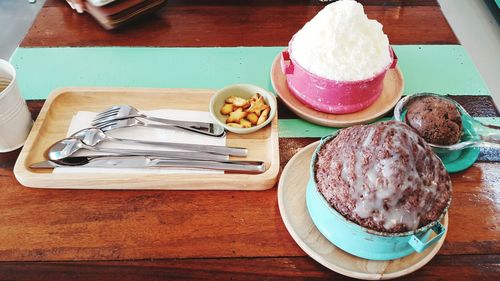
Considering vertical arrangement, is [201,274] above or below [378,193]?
below

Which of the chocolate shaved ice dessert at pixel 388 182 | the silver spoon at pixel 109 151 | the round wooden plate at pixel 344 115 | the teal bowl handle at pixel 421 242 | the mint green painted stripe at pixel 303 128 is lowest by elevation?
the mint green painted stripe at pixel 303 128

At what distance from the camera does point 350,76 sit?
1069mm

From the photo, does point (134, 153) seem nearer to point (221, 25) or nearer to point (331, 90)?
point (331, 90)

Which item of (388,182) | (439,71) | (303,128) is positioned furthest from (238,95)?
(439,71)

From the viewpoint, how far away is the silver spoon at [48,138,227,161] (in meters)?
1.01

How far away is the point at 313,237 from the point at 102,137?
22.1 inches

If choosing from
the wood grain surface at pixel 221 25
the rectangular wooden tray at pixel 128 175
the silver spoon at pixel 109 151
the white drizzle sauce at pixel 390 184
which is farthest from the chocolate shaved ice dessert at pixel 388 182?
the wood grain surface at pixel 221 25

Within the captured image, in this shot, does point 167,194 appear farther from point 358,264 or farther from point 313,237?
point 358,264

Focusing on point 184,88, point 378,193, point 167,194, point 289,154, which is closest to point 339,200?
point 378,193

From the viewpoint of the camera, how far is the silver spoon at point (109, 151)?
101cm

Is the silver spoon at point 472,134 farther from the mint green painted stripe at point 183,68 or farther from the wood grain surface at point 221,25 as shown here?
the wood grain surface at point 221,25

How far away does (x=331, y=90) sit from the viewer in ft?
Result: 3.62

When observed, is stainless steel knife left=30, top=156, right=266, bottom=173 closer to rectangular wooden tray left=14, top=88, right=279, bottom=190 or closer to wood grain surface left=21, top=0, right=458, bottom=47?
rectangular wooden tray left=14, top=88, right=279, bottom=190

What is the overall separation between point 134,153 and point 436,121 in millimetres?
722
